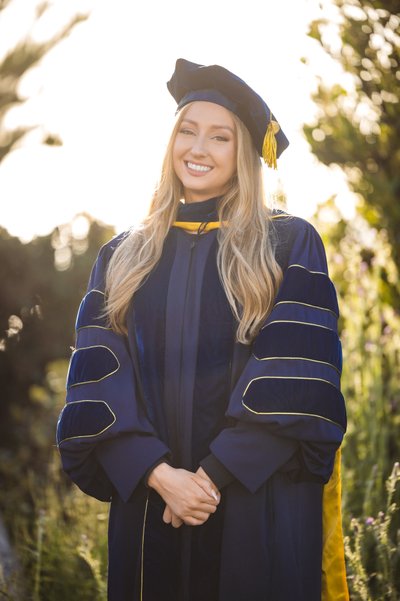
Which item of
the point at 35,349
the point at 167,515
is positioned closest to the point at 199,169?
the point at 167,515

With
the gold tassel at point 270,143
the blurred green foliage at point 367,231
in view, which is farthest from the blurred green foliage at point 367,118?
the gold tassel at point 270,143

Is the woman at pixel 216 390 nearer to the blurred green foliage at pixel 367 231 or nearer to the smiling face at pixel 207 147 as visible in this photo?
the smiling face at pixel 207 147

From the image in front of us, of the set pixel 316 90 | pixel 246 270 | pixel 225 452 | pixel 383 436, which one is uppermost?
pixel 316 90

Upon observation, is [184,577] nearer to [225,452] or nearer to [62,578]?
[225,452]

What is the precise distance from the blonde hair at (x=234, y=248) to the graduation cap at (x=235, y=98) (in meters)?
0.04

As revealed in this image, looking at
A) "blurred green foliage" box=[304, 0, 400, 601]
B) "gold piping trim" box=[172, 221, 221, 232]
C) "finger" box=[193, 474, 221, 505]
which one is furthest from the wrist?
"blurred green foliage" box=[304, 0, 400, 601]

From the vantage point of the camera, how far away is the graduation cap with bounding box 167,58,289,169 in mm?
2436

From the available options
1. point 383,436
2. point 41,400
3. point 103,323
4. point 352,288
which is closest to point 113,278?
point 103,323

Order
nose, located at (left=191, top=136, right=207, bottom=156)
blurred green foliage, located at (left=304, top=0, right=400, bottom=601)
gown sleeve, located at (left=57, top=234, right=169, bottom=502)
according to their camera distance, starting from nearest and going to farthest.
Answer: gown sleeve, located at (left=57, top=234, right=169, bottom=502) → nose, located at (left=191, top=136, right=207, bottom=156) → blurred green foliage, located at (left=304, top=0, right=400, bottom=601)

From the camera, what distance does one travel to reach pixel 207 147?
2.44 m

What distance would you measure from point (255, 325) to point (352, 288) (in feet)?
8.62

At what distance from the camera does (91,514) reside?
375 cm

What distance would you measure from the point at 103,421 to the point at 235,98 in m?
1.21

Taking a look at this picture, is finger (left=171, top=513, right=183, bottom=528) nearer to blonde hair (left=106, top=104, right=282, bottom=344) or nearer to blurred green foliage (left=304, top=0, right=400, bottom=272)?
blonde hair (left=106, top=104, right=282, bottom=344)
